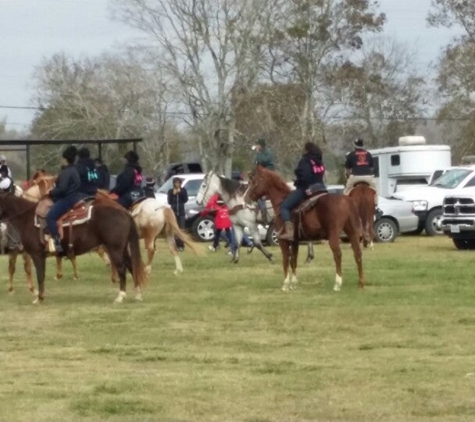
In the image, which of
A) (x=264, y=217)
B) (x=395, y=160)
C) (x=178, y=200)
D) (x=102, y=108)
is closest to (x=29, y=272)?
(x=264, y=217)

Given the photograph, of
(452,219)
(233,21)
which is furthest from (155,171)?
(452,219)

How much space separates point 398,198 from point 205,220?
5433 millimetres

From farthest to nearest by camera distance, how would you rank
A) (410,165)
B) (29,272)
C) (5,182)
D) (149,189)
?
(410,165) < (149,189) < (5,182) < (29,272)

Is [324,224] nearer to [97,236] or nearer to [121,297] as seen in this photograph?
[121,297]

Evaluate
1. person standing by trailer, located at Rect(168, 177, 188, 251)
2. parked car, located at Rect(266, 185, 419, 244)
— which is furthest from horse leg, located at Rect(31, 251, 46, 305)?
parked car, located at Rect(266, 185, 419, 244)

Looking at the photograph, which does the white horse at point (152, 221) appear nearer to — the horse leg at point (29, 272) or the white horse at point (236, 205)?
the horse leg at point (29, 272)

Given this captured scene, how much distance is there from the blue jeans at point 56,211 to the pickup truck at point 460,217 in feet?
46.0

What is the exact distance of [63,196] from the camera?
20.0 m

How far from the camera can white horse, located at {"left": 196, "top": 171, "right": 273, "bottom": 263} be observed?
92.0 feet

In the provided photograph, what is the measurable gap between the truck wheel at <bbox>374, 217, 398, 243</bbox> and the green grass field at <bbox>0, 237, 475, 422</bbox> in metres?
12.2

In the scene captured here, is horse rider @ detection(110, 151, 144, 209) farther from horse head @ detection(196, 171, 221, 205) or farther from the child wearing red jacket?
the child wearing red jacket

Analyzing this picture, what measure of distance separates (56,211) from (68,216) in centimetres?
19

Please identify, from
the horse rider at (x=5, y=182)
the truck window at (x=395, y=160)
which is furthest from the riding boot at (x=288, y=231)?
the truck window at (x=395, y=160)

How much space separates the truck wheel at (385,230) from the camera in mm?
36781
